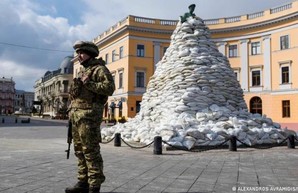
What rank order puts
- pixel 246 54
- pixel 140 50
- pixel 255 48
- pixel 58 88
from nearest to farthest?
pixel 255 48, pixel 246 54, pixel 140 50, pixel 58 88

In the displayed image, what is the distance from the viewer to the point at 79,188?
469cm

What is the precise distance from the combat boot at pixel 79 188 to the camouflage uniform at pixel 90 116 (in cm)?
6

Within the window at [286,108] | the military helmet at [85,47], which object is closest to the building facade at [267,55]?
the window at [286,108]

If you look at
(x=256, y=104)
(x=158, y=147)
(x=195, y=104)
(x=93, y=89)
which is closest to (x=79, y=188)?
(x=93, y=89)

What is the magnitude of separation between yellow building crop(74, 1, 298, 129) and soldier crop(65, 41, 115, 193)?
3309cm

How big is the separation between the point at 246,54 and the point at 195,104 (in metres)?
29.3

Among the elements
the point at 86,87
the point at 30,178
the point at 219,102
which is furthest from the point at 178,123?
the point at 86,87

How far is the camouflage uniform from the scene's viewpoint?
14.8 feet

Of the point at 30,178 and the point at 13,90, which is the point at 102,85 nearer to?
the point at 30,178

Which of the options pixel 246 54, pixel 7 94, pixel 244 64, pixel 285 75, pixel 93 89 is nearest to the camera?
pixel 93 89

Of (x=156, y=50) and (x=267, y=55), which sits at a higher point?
(x=156, y=50)

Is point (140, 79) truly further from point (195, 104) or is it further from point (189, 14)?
point (195, 104)

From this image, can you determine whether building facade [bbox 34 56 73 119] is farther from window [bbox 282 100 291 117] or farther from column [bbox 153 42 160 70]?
window [bbox 282 100 291 117]

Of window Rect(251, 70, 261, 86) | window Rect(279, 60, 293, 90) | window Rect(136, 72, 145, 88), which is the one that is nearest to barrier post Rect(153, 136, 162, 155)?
window Rect(279, 60, 293, 90)
